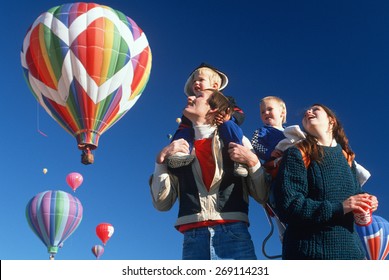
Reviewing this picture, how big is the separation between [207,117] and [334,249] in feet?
4.35

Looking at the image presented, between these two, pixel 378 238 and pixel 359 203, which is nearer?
pixel 359 203

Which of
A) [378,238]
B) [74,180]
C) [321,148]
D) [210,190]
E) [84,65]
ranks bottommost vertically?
[210,190]

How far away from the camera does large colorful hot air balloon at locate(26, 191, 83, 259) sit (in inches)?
987

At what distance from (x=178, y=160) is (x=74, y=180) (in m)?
27.5

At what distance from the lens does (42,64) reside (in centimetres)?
1698

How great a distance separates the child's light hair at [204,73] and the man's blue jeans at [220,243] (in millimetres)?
1156

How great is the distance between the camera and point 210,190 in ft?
12.1

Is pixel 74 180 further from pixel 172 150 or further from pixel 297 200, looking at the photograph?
pixel 297 200

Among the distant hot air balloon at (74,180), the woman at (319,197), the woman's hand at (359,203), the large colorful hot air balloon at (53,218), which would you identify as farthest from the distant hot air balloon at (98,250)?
the woman's hand at (359,203)

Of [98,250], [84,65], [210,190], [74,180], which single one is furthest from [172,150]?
[98,250]

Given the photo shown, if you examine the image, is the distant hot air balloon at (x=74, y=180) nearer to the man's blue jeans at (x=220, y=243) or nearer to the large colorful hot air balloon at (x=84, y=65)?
the large colorful hot air balloon at (x=84, y=65)
